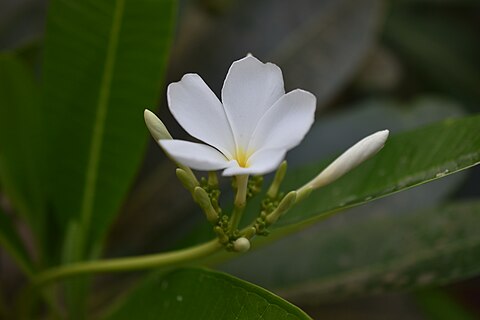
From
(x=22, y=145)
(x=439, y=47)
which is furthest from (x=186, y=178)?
(x=439, y=47)

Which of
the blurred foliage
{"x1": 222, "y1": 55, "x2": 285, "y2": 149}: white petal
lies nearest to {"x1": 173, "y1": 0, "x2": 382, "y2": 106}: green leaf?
the blurred foliage

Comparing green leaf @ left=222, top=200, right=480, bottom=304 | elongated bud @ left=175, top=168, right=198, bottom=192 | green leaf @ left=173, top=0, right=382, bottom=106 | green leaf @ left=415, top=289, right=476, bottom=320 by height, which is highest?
elongated bud @ left=175, top=168, right=198, bottom=192

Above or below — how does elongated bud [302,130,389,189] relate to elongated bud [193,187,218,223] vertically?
above

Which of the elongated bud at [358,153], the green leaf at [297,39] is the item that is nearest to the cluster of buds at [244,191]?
the elongated bud at [358,153]

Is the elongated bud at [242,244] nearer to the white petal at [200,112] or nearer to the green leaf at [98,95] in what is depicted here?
the white petal at [200,112]

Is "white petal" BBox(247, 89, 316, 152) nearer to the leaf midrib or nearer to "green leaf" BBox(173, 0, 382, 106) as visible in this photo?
the leaf midrib

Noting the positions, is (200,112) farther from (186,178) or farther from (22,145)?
(22,145)

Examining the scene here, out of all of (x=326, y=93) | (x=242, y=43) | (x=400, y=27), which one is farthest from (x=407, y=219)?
(x=400, y=27)
